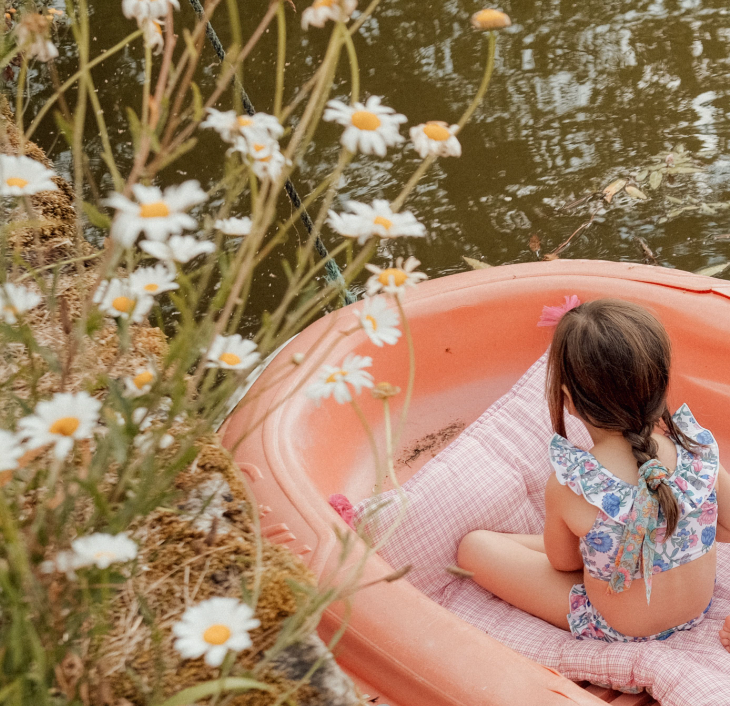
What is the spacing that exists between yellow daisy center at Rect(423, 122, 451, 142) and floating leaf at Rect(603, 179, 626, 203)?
1967 mm

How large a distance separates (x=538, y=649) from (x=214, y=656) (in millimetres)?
919

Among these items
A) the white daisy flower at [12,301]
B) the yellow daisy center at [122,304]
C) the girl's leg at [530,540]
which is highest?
the white daisy flower at [12,301]

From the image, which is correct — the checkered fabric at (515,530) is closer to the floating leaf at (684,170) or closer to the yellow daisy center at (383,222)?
the yellow daisy center at (383,222)

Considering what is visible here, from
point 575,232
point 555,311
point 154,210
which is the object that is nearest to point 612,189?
point 575,232

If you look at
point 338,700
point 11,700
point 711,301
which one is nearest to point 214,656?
point 11,700

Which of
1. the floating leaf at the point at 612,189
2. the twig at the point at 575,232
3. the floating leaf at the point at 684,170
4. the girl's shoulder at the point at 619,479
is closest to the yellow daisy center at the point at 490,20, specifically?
the girl's shoulder at the point at 619,479

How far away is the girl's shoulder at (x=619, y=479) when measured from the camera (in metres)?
1.08

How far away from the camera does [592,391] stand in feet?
3.56

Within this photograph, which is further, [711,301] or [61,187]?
[61,187]

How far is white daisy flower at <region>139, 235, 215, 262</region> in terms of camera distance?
0.46m

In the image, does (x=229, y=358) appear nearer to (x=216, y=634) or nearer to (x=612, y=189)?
→ (x=216, y=634)

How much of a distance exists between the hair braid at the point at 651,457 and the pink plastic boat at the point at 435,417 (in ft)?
0.88

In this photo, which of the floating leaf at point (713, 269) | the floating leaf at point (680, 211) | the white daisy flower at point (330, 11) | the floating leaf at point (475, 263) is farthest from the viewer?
the floating leaf at point (680, 211)

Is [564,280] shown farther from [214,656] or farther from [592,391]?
[214,656]
